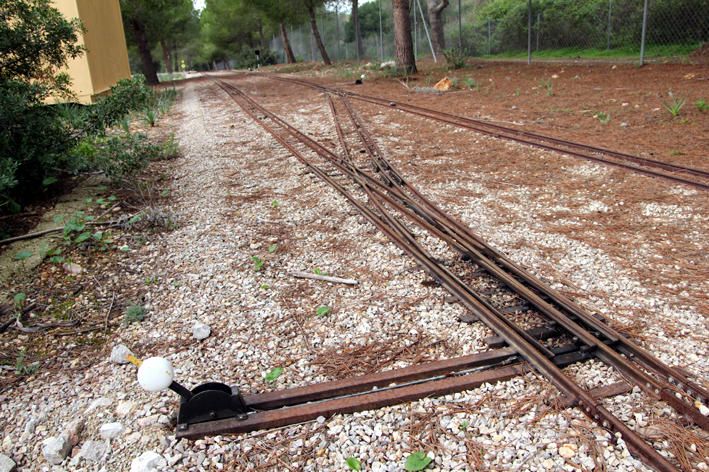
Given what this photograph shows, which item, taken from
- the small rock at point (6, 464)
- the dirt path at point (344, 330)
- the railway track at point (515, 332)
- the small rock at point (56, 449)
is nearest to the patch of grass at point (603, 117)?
the dirt path at point (344, 330)

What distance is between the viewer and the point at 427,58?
26.8m

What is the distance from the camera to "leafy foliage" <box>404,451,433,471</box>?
2.14 meters

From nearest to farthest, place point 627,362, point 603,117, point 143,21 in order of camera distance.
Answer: point 627,362 → point 603,117 → point 143,21

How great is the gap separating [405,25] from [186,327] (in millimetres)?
16492

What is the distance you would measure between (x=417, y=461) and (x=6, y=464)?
5.99 feet

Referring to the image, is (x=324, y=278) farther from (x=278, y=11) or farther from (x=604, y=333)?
(x=278, y=11)

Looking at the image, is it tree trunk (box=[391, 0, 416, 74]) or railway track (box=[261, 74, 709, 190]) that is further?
tree trunk (box=[391, 0, 416, 74])

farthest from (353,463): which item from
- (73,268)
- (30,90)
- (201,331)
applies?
(30,90)

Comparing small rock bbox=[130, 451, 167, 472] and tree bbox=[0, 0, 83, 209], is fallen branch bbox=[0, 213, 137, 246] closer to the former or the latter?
tree bbox=[0, 0, 83, 209]

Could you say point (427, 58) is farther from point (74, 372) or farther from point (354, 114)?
point (74, 372)

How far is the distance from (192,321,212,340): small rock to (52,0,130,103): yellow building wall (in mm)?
7896

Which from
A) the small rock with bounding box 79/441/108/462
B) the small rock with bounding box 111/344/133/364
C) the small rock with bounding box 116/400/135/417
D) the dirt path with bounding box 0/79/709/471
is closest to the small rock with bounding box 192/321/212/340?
the dirt path with bounding box 0/79/709/471

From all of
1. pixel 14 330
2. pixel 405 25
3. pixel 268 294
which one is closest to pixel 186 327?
pixel 268 294

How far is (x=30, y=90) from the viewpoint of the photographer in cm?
532
